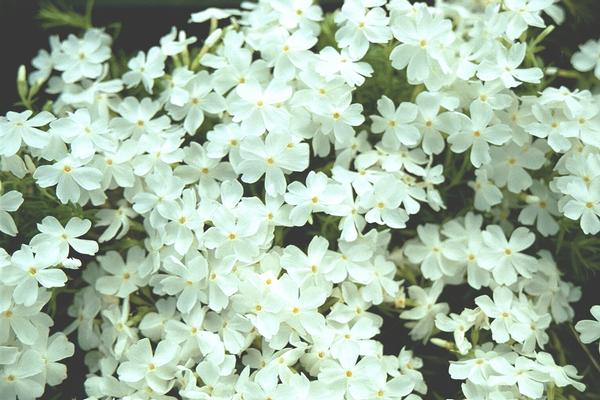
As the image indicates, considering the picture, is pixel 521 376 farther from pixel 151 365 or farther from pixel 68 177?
pixel 68 177

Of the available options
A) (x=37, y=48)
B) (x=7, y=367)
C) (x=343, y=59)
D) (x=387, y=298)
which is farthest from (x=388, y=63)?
(x=37, y=48)

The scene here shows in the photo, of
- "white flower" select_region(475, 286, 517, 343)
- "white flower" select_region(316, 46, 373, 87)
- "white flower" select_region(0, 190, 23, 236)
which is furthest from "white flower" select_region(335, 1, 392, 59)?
"white flower" select_region(0, 190, 23, 236)

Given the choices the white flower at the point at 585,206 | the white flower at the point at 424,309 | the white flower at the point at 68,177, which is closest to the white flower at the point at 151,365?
the white flower at the point at 68,177

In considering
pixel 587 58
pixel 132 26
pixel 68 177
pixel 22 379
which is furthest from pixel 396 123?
pixel 132 26

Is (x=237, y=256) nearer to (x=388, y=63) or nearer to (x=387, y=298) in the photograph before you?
(x=387, y=298)

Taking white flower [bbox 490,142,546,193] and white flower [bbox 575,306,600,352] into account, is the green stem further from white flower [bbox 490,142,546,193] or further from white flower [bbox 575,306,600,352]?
white flower [bbox 490,142,546,193]

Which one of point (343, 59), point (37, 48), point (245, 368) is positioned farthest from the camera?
point (37, 48)
